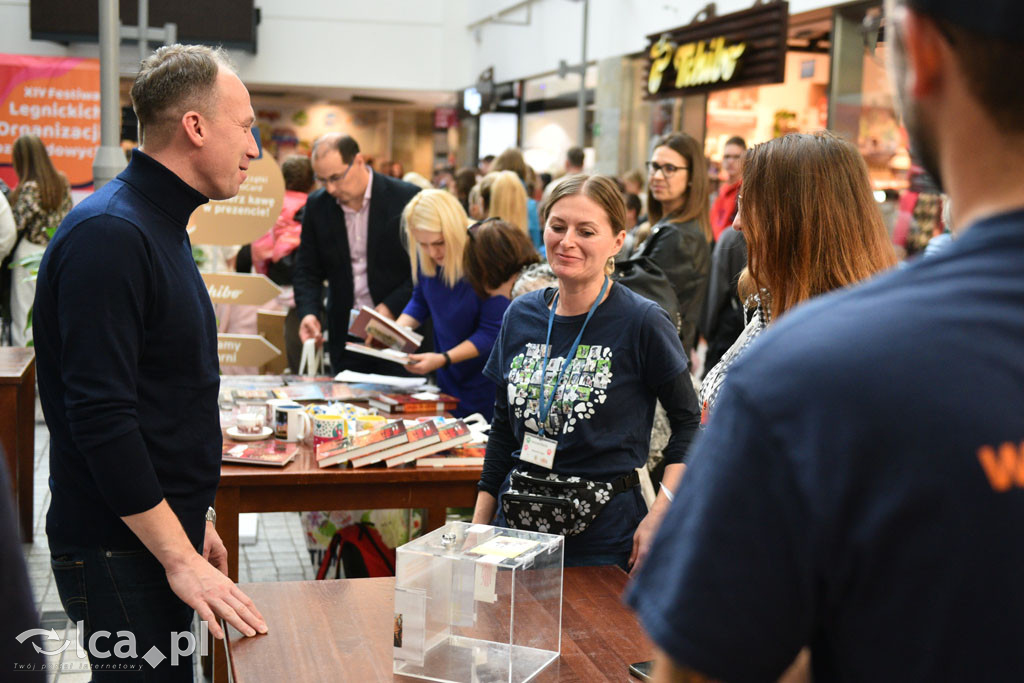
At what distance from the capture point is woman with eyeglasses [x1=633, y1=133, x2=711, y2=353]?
446 centimetres

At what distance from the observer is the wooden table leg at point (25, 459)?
4.58m

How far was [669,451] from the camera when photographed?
2488 millimetres

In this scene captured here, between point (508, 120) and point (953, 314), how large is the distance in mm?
14991

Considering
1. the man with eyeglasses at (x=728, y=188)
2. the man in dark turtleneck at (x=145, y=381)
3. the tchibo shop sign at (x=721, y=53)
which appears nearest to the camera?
the man in dark turtleneck at (x=145, y=381)

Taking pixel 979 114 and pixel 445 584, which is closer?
pixel 979 114

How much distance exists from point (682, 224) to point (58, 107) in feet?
22.2

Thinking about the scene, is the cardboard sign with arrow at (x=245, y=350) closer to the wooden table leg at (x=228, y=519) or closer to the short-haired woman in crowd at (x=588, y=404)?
the wooden table leg at (x=228, y=519)

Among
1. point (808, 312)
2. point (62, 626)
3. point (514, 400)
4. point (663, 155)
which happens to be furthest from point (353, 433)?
point (808, 312)

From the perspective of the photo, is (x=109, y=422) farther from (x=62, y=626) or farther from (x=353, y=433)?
(x=62, y=626)

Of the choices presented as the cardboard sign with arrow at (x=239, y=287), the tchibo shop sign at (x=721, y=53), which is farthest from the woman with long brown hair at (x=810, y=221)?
the tchibo shop sign at (x=721, y=53)

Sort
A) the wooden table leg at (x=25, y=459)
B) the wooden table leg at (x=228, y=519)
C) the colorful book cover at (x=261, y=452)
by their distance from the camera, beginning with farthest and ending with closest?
the wooden table leg at (x=25, y=459)
the colorful book cover at (x=261, y=452)
the wooden table leg at (x=228, y=519)

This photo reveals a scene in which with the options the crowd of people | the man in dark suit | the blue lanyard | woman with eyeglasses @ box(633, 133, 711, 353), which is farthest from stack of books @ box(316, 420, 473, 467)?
the man in dark suit

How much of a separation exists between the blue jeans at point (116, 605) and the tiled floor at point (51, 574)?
5.11ft

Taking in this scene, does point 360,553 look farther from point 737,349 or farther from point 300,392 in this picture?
point 737,349
